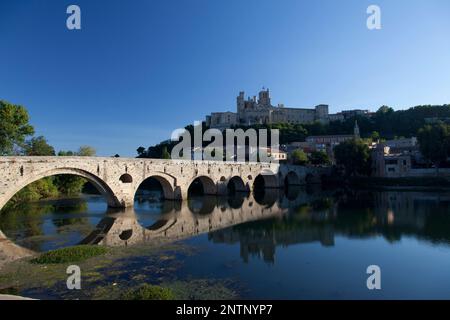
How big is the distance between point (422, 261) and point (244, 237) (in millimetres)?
8531

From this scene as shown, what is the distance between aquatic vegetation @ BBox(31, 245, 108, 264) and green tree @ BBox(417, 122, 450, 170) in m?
48.7

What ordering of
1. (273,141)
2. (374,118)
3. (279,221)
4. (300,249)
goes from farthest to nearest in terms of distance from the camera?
1. (374,118)
2. (273,141)
3. (279,221)
4. (300,249)

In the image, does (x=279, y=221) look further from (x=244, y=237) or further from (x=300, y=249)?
(x=300, y=249)

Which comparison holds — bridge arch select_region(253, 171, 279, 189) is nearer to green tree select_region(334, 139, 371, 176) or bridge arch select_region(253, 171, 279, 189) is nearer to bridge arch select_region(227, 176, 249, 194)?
bridge arch select_region(227, 176, 249, 194)

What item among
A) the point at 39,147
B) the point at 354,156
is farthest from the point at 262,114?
the point at 39,147

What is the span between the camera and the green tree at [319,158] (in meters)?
64.9

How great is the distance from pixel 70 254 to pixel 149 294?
20.8 feet

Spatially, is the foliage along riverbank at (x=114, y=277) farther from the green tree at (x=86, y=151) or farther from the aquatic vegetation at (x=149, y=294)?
the green tree at (x=86, y=151)

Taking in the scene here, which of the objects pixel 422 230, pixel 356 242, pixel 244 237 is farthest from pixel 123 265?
pixel 422 230

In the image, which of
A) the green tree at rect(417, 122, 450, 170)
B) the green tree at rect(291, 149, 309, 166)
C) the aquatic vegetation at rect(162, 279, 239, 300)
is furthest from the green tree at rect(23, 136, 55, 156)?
the green tree at rect(417, 122, 450, 170)

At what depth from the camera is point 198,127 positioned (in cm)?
9756

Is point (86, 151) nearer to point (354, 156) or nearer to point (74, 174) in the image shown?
point (74, 174)

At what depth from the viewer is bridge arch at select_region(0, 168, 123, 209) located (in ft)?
64.6

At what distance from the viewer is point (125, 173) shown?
27.0 m
